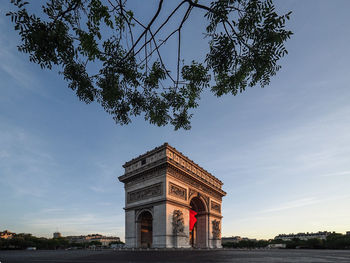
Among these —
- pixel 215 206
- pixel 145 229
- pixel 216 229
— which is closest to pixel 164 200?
pixel 145 229

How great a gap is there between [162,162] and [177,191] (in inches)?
180

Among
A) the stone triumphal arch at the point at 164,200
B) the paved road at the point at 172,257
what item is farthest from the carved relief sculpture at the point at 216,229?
the paved road at the point at 172,257

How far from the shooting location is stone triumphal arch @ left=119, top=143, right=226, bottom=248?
2788 centimetres

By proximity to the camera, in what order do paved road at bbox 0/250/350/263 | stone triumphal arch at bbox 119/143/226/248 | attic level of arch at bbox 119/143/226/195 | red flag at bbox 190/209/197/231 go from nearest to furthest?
paved road at bbox 0/250/350/263 → stone triumphal arch at bbox 119/143/226/248 → attic level of arch at bbox 119/143/226/195 → red flag at bbox 190/209/197/231

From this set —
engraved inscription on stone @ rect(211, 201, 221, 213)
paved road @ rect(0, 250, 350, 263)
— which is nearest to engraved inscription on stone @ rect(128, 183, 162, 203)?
paved road @ rect(0, 250, 350, 263)

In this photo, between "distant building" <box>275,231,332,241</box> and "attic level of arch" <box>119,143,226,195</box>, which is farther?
"distant building" <box>275,231,332,241</box>

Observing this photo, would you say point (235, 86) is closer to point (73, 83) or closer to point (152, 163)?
point (73, 83)

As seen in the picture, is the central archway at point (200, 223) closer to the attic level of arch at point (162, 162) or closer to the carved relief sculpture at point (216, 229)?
the carved relief sculpture at point (216, 229)

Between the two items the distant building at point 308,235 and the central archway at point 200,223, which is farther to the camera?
the distant building at point 308,235

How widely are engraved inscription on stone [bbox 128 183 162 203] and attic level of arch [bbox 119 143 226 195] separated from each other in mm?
2304

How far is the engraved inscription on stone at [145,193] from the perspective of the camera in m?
29.0

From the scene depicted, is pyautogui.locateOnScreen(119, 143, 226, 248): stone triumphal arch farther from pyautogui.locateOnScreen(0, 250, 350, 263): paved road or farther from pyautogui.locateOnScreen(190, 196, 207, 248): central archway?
pyautogui.locateOnScreen(0, 250, 350, 263): paved road

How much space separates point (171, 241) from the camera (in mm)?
27578

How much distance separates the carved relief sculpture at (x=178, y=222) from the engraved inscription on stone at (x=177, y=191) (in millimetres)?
2096
